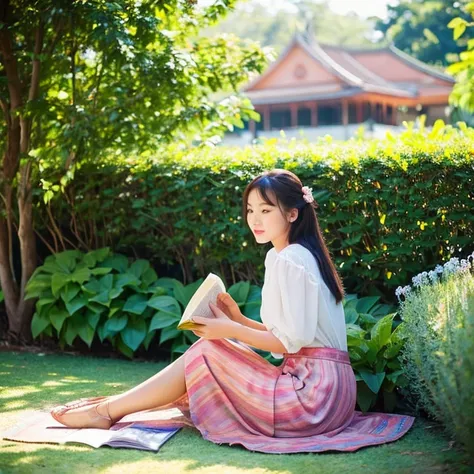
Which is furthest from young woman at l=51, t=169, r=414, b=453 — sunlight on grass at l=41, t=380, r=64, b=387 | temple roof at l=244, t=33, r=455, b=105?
temple roof at l=244, t=33, r=455, b=105

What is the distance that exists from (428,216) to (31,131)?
3355mm

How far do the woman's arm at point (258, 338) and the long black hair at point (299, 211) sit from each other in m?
0.39

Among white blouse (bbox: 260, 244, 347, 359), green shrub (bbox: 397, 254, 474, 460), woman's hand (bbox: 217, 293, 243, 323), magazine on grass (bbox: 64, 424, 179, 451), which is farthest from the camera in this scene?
woman's hand (bbox: 217, 293, 243, 323)

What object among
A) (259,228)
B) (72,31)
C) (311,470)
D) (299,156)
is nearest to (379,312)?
(299,156)

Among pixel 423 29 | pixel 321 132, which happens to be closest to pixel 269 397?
pixel 321 132

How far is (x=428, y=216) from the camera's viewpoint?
5.73 metres

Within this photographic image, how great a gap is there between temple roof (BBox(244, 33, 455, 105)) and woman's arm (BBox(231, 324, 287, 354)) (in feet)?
122

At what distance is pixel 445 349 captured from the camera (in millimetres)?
3434

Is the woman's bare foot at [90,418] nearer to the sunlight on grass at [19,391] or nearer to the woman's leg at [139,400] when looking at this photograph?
the woman's leg at [139,400]

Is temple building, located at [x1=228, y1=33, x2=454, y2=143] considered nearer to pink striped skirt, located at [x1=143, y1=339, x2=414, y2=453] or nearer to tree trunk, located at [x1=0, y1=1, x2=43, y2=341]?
tree trunk, located at [x1=0, y1=1, x2=43, y2=341]

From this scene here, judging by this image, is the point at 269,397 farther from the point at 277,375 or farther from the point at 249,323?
the point at 249,323

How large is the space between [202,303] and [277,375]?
0.51 meters

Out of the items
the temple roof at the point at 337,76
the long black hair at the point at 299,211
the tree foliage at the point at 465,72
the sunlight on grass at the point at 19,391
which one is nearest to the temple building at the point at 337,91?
the temple roof at the point at 337,76

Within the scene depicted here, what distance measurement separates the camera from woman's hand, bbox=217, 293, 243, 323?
436 cm
